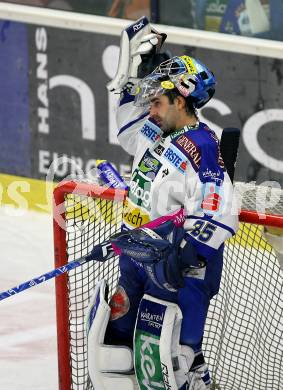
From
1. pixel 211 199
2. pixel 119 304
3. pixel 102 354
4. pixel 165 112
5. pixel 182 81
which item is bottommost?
pixel 102 354

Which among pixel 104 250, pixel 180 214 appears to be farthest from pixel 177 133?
pixel 104 250

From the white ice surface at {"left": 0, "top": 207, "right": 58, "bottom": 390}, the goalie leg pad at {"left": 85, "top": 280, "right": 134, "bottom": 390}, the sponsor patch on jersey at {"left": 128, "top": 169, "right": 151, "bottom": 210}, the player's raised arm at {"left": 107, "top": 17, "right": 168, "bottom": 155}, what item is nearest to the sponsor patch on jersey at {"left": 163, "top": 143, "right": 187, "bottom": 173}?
the sponsor patch on jersey at {"left": 128, "top": 169, "right": 151, "bottom": 210}

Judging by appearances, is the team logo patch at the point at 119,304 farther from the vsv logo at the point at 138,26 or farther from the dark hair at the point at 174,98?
the vsv logo at the point at 138,26

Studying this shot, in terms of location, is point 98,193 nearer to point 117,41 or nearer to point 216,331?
point 216,331

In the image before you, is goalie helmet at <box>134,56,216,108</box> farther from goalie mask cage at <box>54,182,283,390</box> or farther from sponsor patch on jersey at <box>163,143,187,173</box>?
goalie mask cage at <box>54,182,283,390</box>

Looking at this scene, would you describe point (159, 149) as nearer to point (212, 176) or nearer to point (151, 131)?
point (151, 131)

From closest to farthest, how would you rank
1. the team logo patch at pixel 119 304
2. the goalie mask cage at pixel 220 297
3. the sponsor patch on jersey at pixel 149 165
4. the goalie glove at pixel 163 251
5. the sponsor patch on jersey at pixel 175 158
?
the goalie glove at pixel 163 251 → the sponsor patch on jersey at pixel 175 158 → the sponsor patch on jersey at pixel 149 165 → the team logo patch at pixel 119 304 → the goalie mask cage at pixel 220 297

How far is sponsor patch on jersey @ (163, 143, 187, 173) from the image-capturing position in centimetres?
489

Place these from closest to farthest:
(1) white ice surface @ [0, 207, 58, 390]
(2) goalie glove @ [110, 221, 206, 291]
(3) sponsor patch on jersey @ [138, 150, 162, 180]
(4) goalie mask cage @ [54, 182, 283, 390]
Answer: (2) goalie glove @ [110, 221, 206, 291]
(3) sponsor patch on jersey @ [138, 150, 162, 180]
(4) goalie mask cage @ [54, 182, 283, 390]
(1) white ice surface @ [0, 207, 58, 390]

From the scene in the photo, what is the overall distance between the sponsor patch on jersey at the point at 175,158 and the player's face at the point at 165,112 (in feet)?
0.26

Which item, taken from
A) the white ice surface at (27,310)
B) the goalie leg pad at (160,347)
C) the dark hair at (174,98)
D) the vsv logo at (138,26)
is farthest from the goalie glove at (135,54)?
the white ice surface at (27,310)

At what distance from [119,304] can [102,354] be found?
197 millimetres

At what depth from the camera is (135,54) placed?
5180mm

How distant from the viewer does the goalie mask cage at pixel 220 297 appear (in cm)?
540
